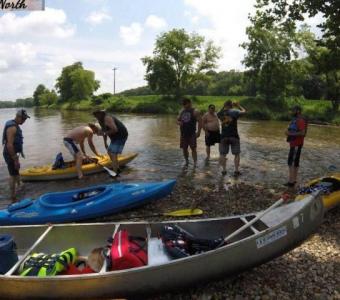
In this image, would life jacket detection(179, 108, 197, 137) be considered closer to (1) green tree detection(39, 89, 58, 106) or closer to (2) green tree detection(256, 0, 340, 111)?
(2) green tree detection(256, 0, 340, 111)

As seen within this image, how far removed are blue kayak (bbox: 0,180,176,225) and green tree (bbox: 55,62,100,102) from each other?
84963 mm

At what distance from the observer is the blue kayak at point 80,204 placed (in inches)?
317

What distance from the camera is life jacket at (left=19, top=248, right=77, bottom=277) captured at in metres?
5.25

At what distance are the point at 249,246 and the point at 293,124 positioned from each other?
534 centimetres

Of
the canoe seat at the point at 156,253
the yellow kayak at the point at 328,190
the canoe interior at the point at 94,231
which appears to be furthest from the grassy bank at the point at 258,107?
the canoe seat at the point at 156,253

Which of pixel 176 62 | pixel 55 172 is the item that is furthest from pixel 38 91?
pixel 55 172

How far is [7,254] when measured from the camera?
543 cm

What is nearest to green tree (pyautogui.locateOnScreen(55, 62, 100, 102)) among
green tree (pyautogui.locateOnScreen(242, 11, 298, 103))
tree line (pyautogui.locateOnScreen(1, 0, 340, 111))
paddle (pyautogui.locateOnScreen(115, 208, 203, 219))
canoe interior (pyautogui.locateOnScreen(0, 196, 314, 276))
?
tree line (pyautogui.locateOnScreen(1, 0, 340, 111))

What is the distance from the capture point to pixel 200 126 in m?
12.9

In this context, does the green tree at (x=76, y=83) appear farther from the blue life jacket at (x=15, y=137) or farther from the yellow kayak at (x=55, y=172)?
the blue life jacket at (x=15, y=137)

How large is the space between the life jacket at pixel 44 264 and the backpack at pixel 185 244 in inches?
57.8

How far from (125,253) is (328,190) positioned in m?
4.97

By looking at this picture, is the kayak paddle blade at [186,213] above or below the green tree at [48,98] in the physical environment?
below

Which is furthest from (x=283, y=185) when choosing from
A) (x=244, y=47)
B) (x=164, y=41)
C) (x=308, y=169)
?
(x=164, y=41)
